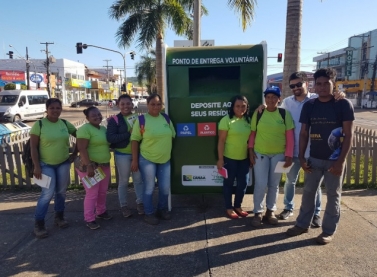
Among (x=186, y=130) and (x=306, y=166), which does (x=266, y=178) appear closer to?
(x=306, y=166)

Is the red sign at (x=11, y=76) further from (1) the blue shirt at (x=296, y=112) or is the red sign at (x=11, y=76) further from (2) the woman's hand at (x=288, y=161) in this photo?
(2) the woman's hand at (x=288, y=161)

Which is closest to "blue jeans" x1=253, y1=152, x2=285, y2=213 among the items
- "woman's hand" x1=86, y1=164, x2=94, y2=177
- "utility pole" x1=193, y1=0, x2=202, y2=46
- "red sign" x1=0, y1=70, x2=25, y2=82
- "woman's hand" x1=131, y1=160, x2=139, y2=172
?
"woman's hand" x1=131, y1=160, x2=139, y2=172

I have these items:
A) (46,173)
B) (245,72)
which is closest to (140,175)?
(46,173)

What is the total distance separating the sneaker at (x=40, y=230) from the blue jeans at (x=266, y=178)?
2.52 metres

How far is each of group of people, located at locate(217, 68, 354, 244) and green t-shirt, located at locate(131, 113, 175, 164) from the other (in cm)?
65

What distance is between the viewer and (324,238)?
320cm

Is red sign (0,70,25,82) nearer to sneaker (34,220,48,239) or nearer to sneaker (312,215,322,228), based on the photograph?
sneaker (34,220,48,239)

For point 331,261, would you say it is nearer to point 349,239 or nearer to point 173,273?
point 349,239

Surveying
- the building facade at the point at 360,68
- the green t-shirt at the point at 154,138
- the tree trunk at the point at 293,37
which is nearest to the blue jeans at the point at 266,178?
the green t-shirt at the point at 154,138

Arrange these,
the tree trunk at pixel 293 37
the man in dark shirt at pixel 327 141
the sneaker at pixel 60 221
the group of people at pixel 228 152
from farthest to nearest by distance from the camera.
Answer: the tree trunk at pixel 293 37
the sneaker at pixel 60 221
the group of people at pixel 228 152
the man in dark shirt at pixel 327 141

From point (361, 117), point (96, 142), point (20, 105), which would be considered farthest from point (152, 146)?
point (361, 117)

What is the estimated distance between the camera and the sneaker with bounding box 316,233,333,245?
319 cm

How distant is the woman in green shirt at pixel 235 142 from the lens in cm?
357

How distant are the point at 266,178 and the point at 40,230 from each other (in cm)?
273
